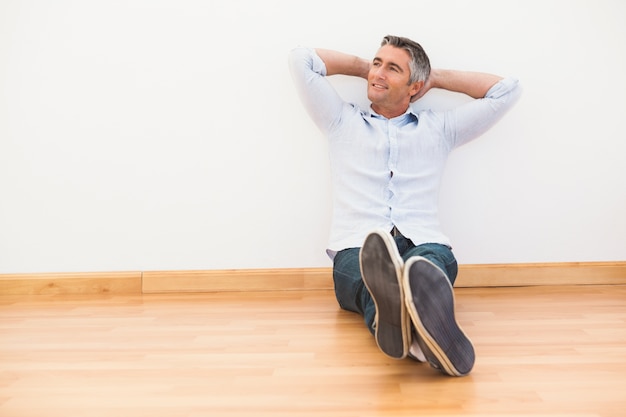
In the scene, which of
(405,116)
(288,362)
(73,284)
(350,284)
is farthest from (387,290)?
(73,284)

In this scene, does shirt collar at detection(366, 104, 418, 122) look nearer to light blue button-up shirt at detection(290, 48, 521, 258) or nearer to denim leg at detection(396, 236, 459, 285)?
light blue button-up shirt at detection(290, 48, 521, 258)

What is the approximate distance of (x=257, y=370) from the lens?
51.1 inches

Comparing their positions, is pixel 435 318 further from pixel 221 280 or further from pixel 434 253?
pixel 221 280

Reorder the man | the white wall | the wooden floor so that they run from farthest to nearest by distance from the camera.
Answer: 1. the white wall
2. the man
3. the wooden floor

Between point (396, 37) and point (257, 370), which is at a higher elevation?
point (396, 37)

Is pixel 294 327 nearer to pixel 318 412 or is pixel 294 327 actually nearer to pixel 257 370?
pixel 257 370

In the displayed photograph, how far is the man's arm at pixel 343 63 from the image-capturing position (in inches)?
80.9

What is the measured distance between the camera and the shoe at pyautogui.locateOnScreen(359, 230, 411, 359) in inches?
46.9

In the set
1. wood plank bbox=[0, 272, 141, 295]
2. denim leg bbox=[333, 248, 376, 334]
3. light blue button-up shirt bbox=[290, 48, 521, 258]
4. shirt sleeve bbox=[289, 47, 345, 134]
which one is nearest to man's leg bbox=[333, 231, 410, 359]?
denim leg bbox=[333, 248, 376, 334]

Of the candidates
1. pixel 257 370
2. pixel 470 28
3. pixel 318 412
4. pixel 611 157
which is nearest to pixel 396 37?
pixel 470 28

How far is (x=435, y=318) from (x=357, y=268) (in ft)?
A: 1.82

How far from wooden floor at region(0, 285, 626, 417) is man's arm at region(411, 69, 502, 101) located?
0.78 meters

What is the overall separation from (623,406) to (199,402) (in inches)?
31.9

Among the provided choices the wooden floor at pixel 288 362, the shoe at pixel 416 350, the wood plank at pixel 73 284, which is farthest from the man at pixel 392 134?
the wood plank at pixel 73 284
